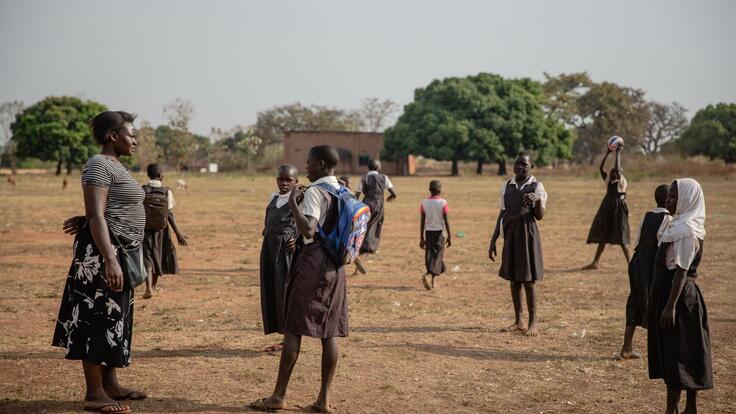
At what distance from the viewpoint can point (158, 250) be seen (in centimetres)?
889

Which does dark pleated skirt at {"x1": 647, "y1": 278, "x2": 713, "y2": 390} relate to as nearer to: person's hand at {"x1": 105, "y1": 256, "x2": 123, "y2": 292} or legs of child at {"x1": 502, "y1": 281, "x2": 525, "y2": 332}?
legs of child at {"x1": 502, "y1": 281, "x2": 525, "y2": 332}

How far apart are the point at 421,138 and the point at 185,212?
37702 millimetres

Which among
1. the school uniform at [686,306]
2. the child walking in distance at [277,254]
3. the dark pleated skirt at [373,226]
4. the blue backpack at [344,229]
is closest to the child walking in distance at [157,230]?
the child walking in distance at [277,254]

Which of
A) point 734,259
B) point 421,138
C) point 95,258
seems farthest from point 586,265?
point 421,138

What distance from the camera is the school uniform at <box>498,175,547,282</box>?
7.48m

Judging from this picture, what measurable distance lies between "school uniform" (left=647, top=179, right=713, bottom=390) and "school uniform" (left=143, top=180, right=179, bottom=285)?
5.64 meters

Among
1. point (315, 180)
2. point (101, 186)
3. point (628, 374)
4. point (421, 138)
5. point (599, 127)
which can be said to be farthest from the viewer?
point (599, 127)

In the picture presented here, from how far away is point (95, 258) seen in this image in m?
4.68

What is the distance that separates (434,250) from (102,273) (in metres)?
6.18

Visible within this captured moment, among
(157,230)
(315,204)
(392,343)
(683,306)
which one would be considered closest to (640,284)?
(683,306)

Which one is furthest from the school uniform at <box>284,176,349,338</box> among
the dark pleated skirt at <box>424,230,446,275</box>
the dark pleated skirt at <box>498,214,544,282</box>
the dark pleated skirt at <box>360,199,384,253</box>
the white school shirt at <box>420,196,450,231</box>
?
the dark pleated skirt at <box>360,199,384,253</box>

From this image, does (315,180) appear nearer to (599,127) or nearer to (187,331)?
(187,331)

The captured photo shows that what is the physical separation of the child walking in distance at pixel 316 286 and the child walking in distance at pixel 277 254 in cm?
106

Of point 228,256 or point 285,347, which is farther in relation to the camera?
point 228,256
